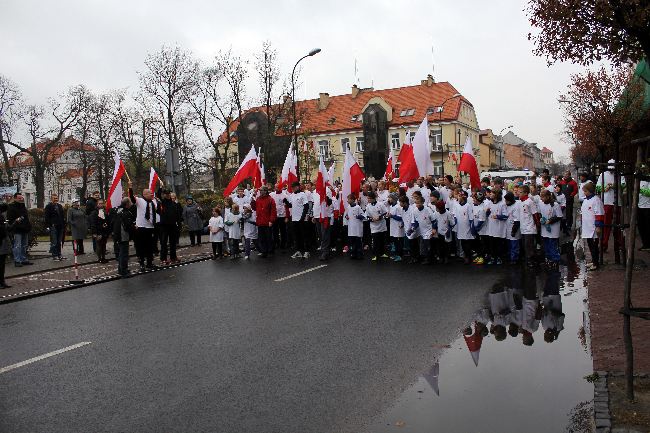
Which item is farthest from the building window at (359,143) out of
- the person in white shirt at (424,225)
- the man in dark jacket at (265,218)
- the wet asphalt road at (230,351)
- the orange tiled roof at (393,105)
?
the wet asphalt road at (230,351)

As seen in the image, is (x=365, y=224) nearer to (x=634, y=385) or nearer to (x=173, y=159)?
(x=173, y=159)

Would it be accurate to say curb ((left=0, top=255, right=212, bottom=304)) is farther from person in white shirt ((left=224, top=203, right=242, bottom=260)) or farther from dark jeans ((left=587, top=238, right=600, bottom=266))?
dark jeans ((left=587, top=238, right=600, bottom=266))

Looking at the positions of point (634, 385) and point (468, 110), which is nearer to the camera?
point (634, 385)

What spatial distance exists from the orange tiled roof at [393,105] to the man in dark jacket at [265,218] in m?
52.2

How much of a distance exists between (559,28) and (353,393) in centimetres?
677

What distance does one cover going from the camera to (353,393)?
212 inches

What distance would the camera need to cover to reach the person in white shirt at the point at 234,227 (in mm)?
17147

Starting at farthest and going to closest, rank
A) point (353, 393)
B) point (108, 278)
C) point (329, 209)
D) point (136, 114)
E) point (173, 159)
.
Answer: point (136, 114)
point (173, 159)
point (329, 209)
point (108, 278)
point (353, 393)

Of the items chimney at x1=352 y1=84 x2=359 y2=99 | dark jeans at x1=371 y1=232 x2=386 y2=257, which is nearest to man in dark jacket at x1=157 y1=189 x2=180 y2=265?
dark jeans at x1=371 y1=232 x2=386 y2=257

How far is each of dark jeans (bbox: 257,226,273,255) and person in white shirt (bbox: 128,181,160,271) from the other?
9.91 ft

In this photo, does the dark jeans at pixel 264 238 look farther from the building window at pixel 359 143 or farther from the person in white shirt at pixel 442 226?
the building window at pixel 359 143

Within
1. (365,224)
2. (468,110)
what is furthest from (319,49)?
(468,110)

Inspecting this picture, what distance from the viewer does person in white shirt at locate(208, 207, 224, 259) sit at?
17125 millimetres

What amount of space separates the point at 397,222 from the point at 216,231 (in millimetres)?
5474
